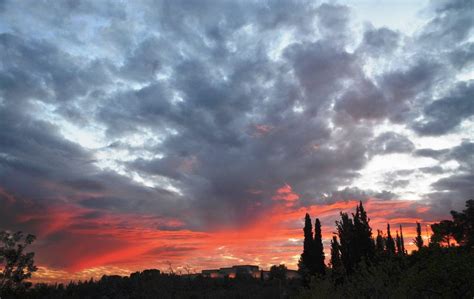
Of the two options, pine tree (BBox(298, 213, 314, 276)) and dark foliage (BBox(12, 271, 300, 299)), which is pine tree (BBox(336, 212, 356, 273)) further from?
dark foliage (BBox(12, 271, 300, 299))

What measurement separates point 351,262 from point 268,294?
55.6ft

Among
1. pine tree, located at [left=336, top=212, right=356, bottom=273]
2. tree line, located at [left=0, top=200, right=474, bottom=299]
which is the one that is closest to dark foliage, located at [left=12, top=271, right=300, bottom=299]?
tree line, located at [left=0, top=200, right=474, bottom=299]

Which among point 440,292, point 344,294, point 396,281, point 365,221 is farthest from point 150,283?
point 365,221

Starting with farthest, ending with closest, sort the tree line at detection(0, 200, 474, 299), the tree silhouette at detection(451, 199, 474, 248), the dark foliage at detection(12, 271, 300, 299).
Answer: the tree silhouette at detection(451, 199, 474, 248)
the dark foliage at detection(12, 271, 300, 299)
the tree line at detection(0, 200, 474, 299)

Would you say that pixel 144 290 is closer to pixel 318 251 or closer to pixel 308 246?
pixel 308 246

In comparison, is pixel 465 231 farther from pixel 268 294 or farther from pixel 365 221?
pixel 268 294

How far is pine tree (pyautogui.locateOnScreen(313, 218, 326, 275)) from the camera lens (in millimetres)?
53375

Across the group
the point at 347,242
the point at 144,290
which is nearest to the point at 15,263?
the point at 144,290

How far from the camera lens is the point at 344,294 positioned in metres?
19.9

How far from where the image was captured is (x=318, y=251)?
55719mm

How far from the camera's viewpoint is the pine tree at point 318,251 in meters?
53.4

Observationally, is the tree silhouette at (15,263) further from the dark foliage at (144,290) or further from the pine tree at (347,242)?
the pine tree at (347,242)

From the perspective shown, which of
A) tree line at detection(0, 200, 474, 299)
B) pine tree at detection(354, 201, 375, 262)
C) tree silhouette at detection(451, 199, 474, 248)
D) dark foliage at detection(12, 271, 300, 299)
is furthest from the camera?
pine tree at detection(354, 201, 375, 262)

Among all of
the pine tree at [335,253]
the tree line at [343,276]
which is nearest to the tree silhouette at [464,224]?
the tree line at [343,276]
